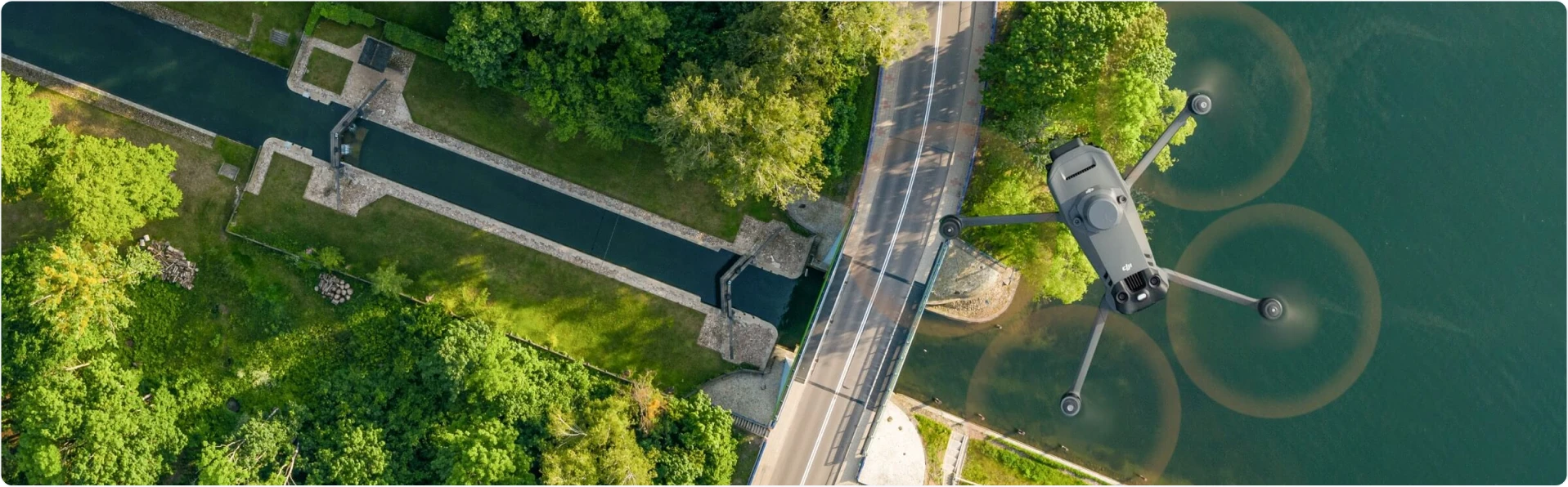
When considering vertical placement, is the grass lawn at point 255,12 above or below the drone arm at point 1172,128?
below

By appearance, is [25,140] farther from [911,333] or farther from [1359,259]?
[1359,259]

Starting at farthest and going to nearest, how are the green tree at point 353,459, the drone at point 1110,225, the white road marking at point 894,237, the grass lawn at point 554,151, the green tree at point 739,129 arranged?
the grass lawn at point 554,151, the white road marking at point 894,237, the green tree at point 353,459, the green tree at point 739,129, the drone at point 1110,225

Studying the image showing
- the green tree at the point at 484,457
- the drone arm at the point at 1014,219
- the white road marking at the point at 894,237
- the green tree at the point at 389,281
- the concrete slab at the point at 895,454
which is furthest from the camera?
the concrete slab at the point at 895,454

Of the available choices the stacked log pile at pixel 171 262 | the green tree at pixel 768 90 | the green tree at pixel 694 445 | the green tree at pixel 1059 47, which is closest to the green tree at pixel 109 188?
the stacked log pile at pixel 171 262

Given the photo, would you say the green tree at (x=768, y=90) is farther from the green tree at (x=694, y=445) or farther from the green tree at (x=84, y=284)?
the green tree at (x=84, y=284)

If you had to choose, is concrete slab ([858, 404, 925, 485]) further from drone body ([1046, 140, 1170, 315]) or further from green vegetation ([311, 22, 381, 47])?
green vegetation ([311, 22, 381, 47])

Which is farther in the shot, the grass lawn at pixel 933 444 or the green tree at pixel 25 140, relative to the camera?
the grass lawn at pixel 933 444

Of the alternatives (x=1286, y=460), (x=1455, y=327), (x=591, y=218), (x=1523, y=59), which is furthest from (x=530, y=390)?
(x=1523, y=59)

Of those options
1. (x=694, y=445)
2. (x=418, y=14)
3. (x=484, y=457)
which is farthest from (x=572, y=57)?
(x=694, y=445)
